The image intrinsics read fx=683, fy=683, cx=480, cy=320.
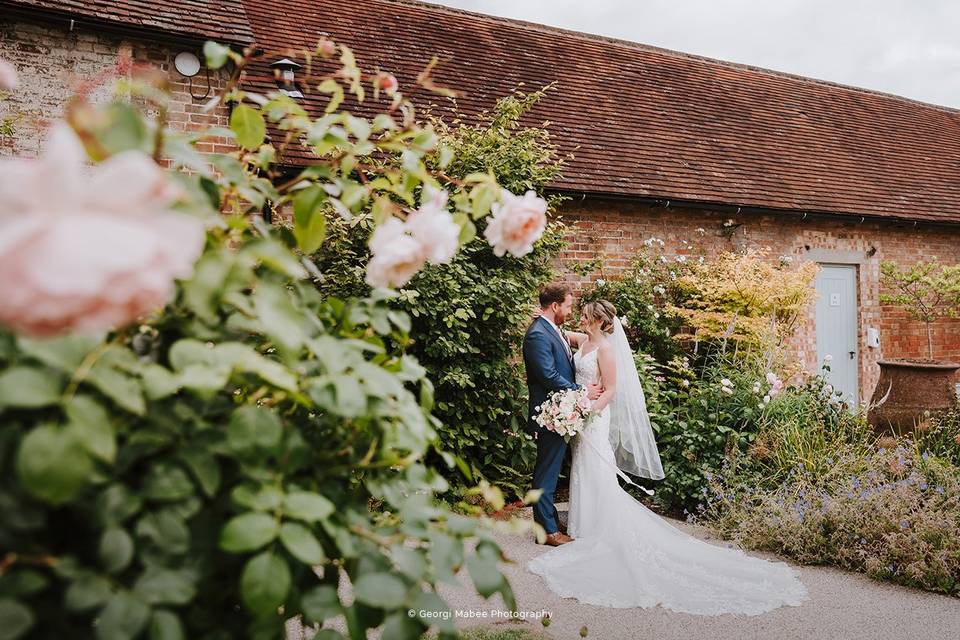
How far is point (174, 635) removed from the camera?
0.96 metres

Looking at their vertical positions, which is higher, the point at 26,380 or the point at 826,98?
the point at 826,98

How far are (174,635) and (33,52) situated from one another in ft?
23.7

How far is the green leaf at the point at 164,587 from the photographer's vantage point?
0.98m

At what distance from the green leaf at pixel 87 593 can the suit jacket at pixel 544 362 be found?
198 inches

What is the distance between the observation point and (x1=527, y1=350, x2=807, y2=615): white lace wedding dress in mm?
4406

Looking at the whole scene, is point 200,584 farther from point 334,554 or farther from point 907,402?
point 907,402

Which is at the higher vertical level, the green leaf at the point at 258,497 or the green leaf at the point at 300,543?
the green leaf at the point at 258,497

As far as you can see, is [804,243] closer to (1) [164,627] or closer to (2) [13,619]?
(1) [164,627]

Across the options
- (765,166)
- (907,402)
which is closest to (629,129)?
(765,166)

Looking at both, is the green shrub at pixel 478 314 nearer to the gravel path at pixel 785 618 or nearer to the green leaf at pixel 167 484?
the gravel path at pixel 785 618

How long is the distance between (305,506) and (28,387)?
17.2 inches

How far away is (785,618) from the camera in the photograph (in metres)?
4.09

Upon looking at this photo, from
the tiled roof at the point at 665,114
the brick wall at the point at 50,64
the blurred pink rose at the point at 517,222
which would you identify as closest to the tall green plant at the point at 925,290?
the tiled roof at the point at 665,114

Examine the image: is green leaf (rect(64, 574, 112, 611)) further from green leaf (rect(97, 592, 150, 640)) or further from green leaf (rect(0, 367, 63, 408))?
green leaf (rect(0, 367, 63, 408))
